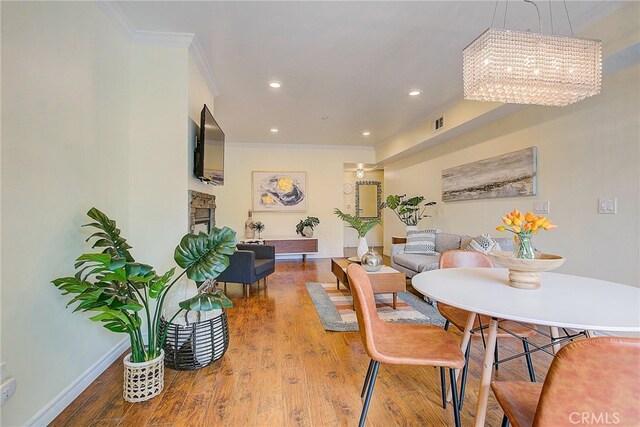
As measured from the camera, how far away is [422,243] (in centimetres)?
452

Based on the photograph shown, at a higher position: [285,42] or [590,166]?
[285,42]

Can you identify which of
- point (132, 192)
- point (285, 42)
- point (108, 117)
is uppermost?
point (285, 42)

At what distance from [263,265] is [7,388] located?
285 centimetres

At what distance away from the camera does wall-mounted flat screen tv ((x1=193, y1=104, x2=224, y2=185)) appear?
2750 mm

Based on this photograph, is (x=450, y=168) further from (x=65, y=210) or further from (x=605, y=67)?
(x=65, y=210)

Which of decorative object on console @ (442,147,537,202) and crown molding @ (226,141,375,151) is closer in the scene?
decorative object on console @ (442,147,537,202)

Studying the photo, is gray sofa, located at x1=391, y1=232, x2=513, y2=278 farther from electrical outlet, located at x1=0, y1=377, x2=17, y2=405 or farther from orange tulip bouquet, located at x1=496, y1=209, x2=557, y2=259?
electrical outlet, located at x1=0, y1=377, x2=17, y2=405

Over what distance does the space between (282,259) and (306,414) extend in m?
5.27

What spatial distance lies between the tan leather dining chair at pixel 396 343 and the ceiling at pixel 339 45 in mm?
2067

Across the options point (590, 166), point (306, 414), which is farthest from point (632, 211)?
point (306, 414)

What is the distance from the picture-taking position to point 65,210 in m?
1.71

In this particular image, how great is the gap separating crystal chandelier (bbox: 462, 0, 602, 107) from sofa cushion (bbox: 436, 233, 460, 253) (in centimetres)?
268

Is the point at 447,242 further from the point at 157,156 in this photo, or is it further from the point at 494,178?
the point at 157,156

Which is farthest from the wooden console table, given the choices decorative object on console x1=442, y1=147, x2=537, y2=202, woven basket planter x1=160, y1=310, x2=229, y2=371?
woven basket planter x1=160, y1=310, x2=229, y2=371
